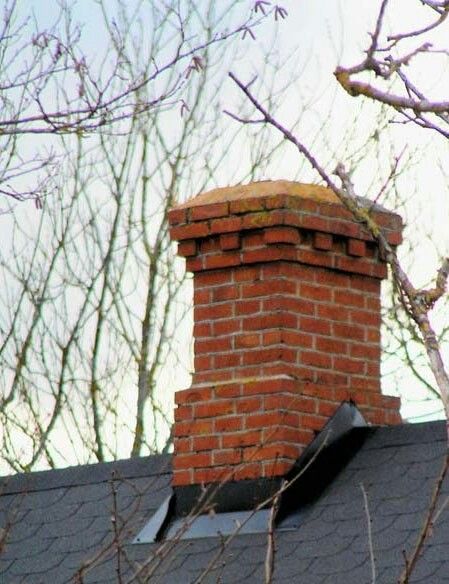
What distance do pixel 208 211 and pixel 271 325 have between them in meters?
0.75

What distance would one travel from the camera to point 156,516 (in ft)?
28.1

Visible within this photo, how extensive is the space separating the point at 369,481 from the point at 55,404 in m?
10.1

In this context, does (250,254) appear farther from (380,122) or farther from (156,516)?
(380,122)

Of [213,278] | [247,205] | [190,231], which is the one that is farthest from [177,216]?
[247,205]

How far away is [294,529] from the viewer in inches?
309

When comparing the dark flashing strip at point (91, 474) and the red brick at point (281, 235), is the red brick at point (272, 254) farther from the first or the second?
the dark flashing strip at point (91, 474)

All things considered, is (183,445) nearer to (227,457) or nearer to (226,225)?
(227,457)

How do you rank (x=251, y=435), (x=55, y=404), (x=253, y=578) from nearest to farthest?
(x=253, y=578)
(x=251, y=435)
(x=55, y=404)

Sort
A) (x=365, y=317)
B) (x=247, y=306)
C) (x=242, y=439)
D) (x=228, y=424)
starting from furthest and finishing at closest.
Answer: (x=365, y=317) < (x=247, y=306) < (x=228, y=424) < (x=242, y=439)

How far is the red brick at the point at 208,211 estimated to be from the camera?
891cm

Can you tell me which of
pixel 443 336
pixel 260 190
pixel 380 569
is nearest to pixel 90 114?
pixel 260 190

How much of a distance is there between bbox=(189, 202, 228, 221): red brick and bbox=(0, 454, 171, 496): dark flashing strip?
1.28 meters

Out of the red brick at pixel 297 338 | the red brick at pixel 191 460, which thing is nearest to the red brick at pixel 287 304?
the red brick at pixel 297 338

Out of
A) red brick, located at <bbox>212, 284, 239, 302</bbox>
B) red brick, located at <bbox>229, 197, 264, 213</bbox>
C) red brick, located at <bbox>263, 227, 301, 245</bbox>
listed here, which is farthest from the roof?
red brick, located at <bbox>229, 197, 264, 213</bbox>
